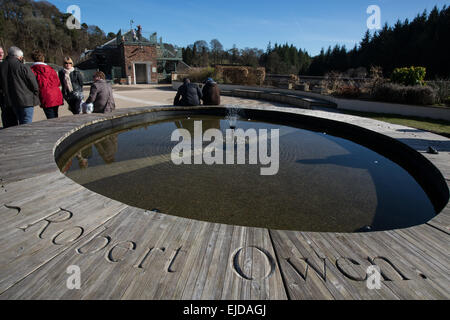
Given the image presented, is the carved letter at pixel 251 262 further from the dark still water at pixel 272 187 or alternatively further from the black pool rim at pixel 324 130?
the black pool rim at pixel 324 130

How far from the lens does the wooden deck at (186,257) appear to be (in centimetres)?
166

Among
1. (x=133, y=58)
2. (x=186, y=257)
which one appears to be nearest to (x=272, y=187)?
(x=186, y=257)

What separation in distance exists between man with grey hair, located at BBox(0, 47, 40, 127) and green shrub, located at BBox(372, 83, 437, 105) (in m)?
14.1

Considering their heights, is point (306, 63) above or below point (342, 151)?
above

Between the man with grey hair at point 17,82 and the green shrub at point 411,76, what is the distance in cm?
1614

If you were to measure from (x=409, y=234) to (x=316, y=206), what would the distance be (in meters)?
1.15

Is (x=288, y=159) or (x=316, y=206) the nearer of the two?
(x=316, y=206)

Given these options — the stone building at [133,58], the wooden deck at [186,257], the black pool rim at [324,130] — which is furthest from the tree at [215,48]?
the wooden deck at [186,257]

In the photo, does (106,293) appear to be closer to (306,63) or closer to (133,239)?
(133,239)

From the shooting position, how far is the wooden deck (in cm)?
166

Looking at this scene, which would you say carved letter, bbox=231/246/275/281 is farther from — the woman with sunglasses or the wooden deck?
the woman with sunglasses

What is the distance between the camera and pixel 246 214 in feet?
10.5

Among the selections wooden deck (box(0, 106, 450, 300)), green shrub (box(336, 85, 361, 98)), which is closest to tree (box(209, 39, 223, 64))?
green shrub (box(336, 85, 361, 98))
